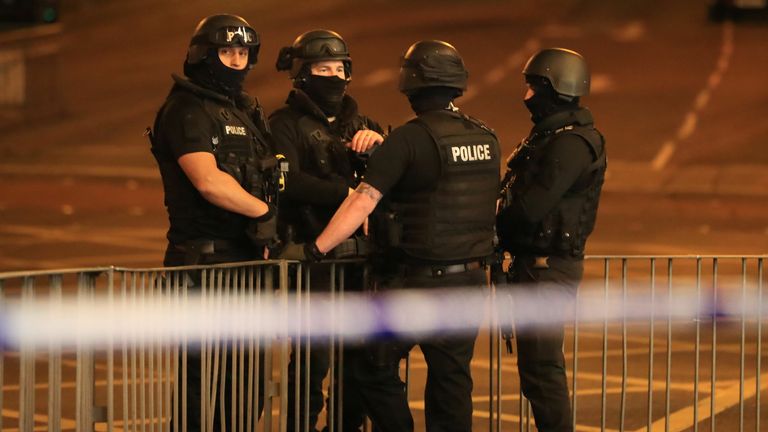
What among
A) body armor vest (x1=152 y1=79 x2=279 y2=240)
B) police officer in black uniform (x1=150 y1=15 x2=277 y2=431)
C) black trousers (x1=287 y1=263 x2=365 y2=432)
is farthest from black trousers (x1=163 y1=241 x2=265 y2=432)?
body armor vest (x1=152 y1=79 x2=279 y2=240)

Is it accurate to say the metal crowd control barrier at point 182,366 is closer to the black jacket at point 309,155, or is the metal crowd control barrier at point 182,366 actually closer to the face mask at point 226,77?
the black jacket at point 309,155

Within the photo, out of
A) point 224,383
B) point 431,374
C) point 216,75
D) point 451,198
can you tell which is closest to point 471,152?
point 451,198

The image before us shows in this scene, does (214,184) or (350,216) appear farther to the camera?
(214,184)

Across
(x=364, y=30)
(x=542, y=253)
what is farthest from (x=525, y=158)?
(x=364, y=30)

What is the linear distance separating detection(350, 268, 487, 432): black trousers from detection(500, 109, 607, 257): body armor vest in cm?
33

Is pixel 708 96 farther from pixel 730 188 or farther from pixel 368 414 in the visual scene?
pixel 368 414

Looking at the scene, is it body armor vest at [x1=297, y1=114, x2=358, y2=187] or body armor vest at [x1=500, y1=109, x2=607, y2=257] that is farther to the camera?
body armor vest at [x1=297, y1=114, x2=358, y2=187]

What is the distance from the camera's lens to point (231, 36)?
24.0 ft

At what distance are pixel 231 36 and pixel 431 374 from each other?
6.16 feet

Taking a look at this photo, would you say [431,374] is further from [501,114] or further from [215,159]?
[501,114]

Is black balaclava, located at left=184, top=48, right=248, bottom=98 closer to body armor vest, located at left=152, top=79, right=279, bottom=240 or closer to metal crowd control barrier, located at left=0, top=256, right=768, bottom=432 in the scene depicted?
body armor vest, located at left=152, top=79, right=279, bottom=240

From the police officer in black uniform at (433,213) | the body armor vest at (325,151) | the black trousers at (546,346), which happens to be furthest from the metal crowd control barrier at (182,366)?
the body armor vest at (325,151)

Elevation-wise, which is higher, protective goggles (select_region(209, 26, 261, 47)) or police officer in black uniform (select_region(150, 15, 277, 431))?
protective goggles (select_region(209, 26, 261, 47))

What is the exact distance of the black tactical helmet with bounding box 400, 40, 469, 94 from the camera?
22.7 ft
